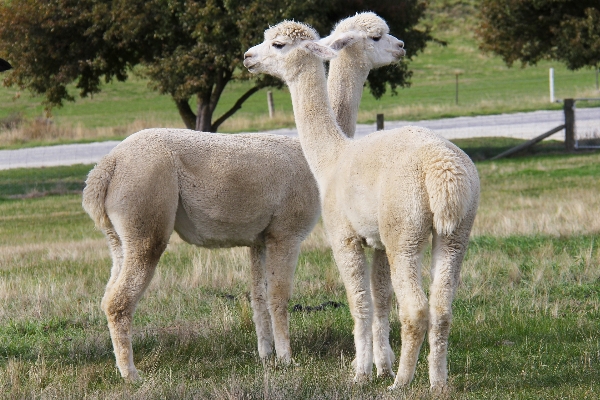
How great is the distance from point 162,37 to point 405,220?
1558 centimetres

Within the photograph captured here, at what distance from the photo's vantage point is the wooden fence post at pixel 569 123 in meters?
21.4

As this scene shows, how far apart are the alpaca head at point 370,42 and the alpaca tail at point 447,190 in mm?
1931

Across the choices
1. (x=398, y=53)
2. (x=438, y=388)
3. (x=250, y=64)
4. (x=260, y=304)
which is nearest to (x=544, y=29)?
(x=398, y=53)

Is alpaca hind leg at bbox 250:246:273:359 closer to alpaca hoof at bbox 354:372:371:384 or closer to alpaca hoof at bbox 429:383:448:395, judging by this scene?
alpaca hoof at bbox 354:372:371:384

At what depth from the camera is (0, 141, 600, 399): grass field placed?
521 centimetres

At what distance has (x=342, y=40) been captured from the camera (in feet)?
20.5

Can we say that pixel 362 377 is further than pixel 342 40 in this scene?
No

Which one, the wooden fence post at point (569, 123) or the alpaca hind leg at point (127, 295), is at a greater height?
the alpaca hind leg at point (127, 295)

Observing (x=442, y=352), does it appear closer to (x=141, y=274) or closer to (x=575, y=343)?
(x=575, y=343)

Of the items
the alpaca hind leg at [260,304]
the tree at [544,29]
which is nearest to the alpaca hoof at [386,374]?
the alpaca hind leg at [260,304]

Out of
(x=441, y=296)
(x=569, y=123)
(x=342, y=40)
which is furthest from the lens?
(x=569, y=123)

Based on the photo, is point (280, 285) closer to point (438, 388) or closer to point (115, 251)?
point (115, 251)

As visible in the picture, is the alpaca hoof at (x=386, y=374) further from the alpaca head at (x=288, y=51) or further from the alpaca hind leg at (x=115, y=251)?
the alpaca head at (x=288, y=51)

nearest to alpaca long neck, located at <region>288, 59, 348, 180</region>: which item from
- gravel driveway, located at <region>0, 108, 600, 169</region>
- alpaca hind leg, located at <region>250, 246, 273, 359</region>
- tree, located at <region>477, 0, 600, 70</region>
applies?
alpaca hind leg, located at <region>250, 246, 273, 359</region>
